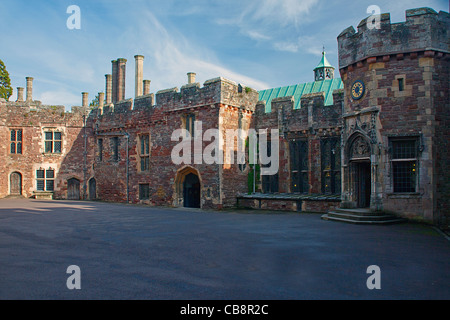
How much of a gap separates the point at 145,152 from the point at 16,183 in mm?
11397

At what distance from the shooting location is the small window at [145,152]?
73.6 ft

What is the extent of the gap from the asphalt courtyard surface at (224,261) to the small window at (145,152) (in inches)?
418

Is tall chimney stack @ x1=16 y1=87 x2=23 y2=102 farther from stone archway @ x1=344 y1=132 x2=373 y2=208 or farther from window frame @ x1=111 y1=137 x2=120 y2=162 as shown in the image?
stone archway @ x1=344 y1=132 x2=373 y2=208

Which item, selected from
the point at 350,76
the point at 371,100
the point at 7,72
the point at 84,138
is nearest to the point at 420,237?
the point at 371,100

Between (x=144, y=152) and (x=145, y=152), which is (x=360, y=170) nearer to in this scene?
(x=145, y=152)

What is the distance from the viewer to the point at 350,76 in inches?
574

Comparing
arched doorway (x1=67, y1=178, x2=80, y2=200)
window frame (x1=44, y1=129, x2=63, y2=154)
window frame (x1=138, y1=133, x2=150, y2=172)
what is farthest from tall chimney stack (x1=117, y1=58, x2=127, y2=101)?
arched doorway (x1=67, y1=178, x2=80, y2=200)

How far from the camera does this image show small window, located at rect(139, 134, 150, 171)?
22.4 m

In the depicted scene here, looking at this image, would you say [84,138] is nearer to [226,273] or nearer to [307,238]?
[307,238]

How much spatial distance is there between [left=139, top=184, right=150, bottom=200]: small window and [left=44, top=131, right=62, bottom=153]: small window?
A: 28.6 ft

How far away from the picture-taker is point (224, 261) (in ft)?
23.3

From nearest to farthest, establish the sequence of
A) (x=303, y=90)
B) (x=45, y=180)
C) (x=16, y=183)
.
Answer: (x=16, y=183), (x=45, y=180), (x=303, y=90)

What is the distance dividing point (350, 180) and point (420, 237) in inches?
195

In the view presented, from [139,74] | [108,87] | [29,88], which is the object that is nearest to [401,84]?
[139,74]
